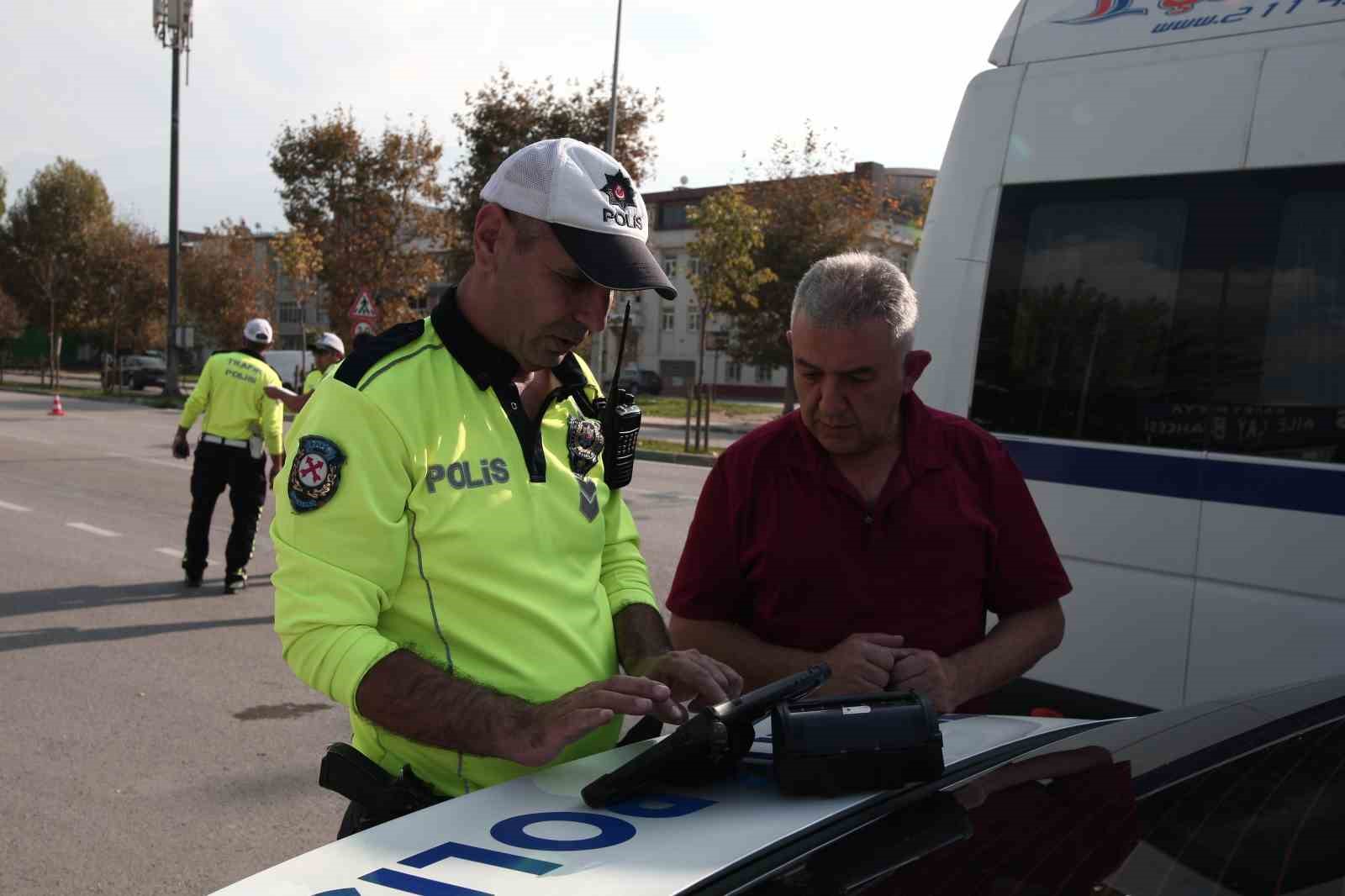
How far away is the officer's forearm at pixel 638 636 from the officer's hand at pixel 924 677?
1.63ft

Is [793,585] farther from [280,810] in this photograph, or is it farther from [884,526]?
[280,810]

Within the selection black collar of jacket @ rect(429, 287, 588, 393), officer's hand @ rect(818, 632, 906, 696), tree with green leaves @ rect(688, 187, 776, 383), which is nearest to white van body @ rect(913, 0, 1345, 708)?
officer's hand @ rect(818, 632, 906, 696)

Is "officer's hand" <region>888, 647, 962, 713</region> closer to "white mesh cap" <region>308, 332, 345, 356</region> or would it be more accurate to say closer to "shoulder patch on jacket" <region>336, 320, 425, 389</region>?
"shoulder patch on jacket" <region>336, 320, 425, 389</region>

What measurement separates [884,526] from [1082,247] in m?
2.02

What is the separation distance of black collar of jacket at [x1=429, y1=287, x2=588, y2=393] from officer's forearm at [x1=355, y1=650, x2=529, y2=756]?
18.0 inches

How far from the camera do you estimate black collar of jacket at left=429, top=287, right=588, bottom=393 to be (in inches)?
74.5

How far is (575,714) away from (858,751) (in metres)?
0.39

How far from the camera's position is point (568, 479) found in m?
1.98

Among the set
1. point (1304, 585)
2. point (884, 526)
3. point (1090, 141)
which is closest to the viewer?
point (884, 526)

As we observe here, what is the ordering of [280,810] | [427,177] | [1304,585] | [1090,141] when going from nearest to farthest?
[1304,585], [1090,141], [280,810], [427,177]

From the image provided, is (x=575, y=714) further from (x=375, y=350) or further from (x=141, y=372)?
(x=141, y=372)

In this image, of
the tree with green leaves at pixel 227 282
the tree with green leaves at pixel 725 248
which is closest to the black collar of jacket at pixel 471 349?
the tree with green leaves at pixel 725 248

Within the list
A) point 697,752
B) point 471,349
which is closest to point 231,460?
point 471,349

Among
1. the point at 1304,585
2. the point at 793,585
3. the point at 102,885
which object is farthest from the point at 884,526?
the point at 102,885
